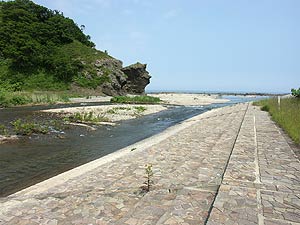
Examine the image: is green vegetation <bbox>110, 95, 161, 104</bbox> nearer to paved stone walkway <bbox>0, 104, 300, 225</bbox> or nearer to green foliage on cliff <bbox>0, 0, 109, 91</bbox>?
green foliage on cliff <bbox>0, 0, 109, 91</bbox>

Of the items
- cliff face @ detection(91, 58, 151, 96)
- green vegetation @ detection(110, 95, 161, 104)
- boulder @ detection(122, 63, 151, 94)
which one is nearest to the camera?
green vegetation @ detection(110, 95, 161, 104)

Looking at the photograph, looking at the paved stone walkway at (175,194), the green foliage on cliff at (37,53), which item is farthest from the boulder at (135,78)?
the paved stone walkway at (175,194)

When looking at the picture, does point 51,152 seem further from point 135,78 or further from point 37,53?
point 135,78

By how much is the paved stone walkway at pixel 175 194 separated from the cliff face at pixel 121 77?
176 ft

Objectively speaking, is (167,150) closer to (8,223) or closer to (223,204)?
(223,204)

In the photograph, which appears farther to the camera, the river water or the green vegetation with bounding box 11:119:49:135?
the green vegetation with bounding box 11:119:49:135

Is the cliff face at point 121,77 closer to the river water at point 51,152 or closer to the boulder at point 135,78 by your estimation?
the boulder at point 135,78

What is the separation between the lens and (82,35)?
7844cm

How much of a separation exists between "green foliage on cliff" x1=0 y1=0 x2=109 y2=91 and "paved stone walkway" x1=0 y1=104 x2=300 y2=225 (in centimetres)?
4829

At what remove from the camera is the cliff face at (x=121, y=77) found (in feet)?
204

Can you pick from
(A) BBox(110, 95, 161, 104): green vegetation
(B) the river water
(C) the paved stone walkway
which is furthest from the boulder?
(C) the paved stone walkway

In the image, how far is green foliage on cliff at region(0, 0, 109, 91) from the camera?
5569 cm

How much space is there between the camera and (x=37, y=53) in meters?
58.2

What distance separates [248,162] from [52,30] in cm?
6752
